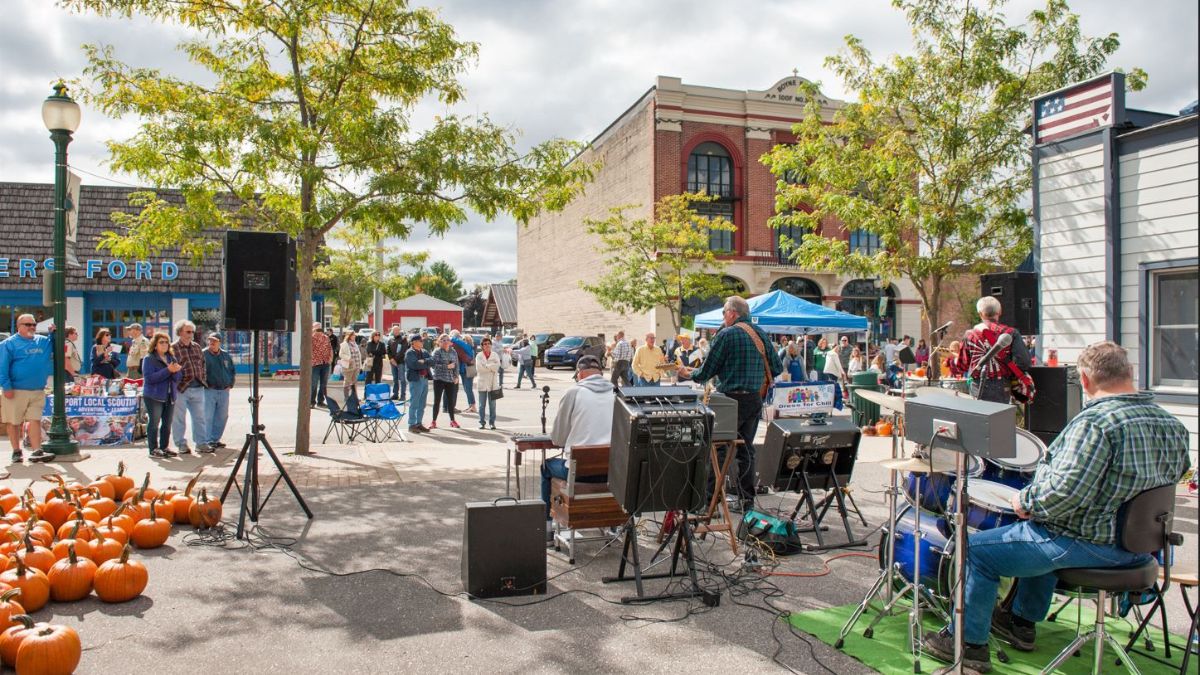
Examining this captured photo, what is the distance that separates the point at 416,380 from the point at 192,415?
3.65 meters

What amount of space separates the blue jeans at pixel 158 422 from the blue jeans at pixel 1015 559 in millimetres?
10036

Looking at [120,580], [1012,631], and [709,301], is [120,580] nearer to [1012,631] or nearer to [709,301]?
[1012,631]

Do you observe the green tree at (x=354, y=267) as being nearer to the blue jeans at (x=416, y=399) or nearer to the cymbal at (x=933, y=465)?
the blue jeans at (x=416, y=399)

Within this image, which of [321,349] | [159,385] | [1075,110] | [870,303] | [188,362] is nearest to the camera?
[159,385]

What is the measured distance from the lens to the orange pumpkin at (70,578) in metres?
4.98

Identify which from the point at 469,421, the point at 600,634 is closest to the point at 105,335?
the point at 469,421

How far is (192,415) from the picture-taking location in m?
11.1

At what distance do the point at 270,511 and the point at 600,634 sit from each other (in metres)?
4.25

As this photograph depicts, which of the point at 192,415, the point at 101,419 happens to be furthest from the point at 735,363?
the point at 101,419

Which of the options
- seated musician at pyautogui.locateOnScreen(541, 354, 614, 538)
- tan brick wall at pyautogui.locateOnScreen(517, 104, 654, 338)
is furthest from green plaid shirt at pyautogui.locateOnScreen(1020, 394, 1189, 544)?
tan brick wall at pyautogui.locateOnScreen(517, 104, 654, 338)

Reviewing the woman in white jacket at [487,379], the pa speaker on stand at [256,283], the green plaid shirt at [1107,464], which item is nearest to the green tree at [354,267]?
the woman in white jacket at [487,379]

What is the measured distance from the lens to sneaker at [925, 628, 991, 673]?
13.7 ft

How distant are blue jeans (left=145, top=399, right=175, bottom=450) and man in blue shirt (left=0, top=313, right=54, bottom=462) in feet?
3.66

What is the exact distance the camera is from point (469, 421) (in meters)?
15.5
